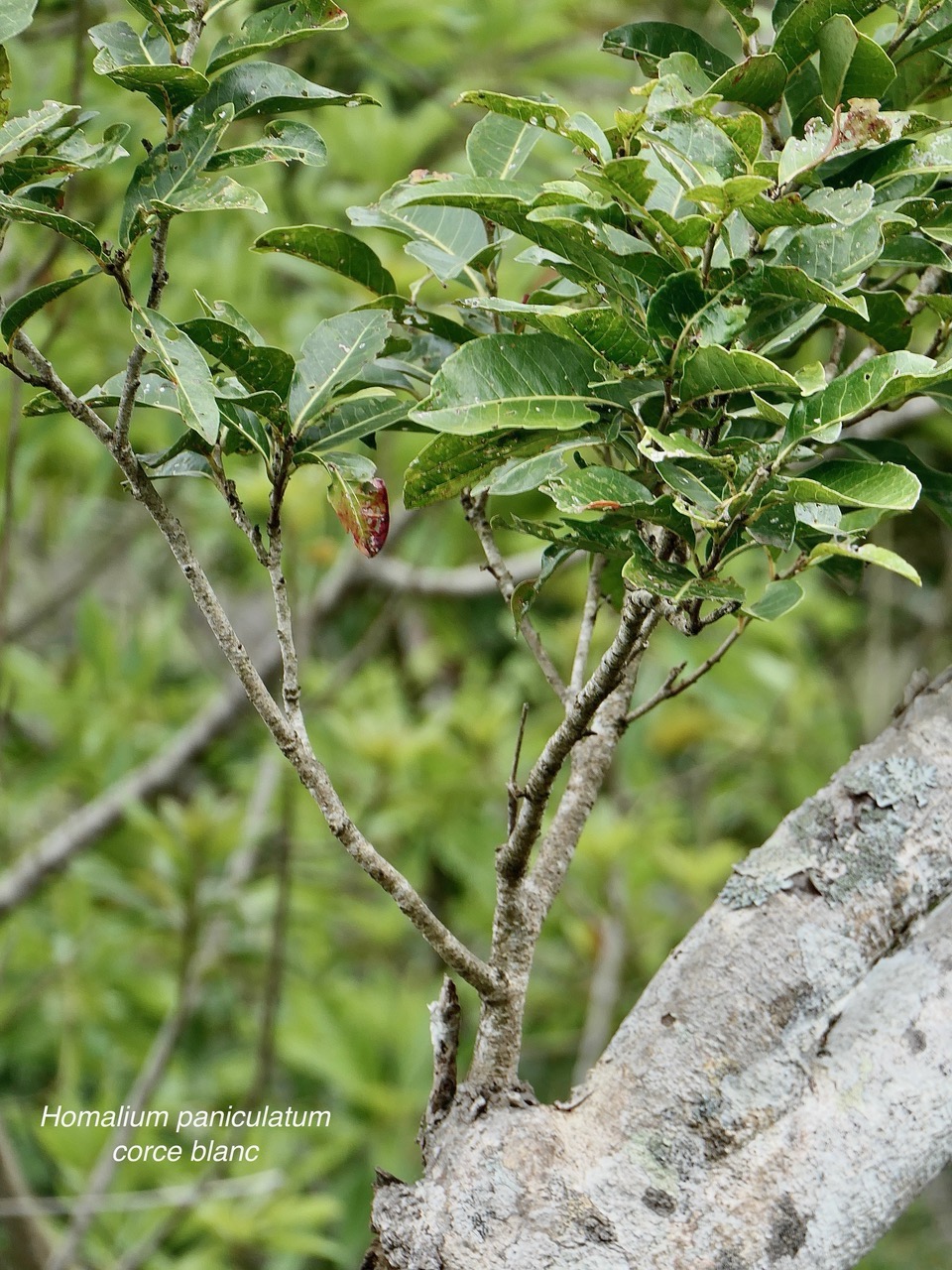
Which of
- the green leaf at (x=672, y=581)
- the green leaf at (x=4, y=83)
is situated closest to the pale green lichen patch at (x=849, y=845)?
the green leaf at (x=672, y=581)

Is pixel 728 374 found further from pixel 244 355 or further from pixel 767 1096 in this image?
pixel 767 1096

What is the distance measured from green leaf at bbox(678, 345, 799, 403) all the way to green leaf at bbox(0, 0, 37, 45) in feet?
1.22

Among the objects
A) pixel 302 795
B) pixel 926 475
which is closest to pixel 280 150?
pixel 926 475

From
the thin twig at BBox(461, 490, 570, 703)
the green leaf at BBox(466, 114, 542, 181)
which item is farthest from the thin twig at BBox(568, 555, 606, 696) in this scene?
the green leaf at BBox(466, 114, 542, 181)

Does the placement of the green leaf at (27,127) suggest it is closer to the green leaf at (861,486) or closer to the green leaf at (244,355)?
the green leaf at (244,355)

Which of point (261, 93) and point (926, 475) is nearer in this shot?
point (261, 93)

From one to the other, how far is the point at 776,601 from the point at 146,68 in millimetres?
406

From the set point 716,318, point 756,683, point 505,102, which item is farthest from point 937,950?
point 756,683

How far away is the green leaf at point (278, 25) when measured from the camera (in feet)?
2.14

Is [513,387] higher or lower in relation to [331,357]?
lower

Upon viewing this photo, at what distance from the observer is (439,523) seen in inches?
89.5

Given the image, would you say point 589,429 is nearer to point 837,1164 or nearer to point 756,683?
point 837,1164

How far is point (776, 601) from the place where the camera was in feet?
2.15

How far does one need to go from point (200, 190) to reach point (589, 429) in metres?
0.24
